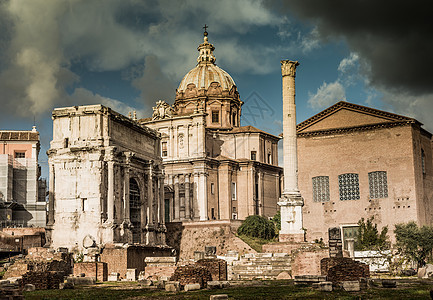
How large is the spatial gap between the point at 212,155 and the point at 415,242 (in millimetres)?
28657

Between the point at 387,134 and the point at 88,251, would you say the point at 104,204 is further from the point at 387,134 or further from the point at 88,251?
the point at 387,134

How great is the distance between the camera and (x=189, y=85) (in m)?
73.3

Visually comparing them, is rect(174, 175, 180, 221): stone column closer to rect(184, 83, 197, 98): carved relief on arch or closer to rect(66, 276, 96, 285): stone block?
rect(184, 83, 197, 98): carved relief on arch

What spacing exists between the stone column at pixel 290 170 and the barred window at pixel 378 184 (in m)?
13.9

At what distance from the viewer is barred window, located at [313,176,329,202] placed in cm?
5347

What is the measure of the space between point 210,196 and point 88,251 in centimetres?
2416

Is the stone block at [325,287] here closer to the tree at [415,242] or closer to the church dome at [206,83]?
the tree at [415,242]

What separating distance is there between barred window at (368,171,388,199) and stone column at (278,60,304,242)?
45.5 ft

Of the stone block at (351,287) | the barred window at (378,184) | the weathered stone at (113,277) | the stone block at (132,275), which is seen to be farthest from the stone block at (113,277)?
the barred window at (378,184)

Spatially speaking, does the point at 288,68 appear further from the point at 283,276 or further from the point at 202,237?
the point at 202,237

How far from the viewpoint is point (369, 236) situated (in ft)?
162

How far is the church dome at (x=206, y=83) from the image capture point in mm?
72500

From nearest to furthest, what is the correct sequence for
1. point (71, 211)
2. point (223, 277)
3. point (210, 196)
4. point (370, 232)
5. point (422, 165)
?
point (223, 277), point (71, 211), point (370, 232), point (422, 165), point (210, 196)

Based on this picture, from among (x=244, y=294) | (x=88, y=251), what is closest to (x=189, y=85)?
(x=88, y=251)
